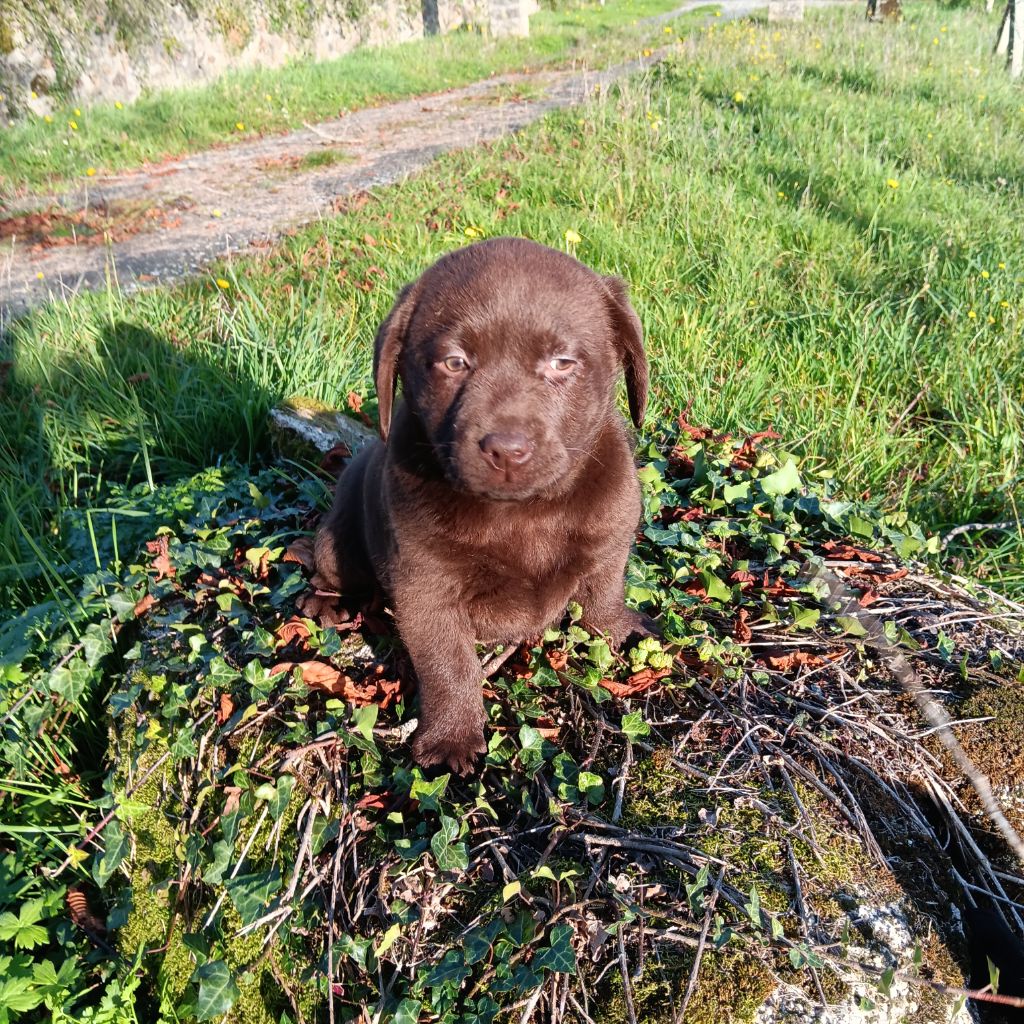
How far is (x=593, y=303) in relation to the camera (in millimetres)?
2057

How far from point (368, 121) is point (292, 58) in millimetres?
4752

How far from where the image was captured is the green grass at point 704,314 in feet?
11.3

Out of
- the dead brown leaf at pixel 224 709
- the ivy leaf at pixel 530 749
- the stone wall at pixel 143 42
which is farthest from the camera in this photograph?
the stone wall at pixel 143 42

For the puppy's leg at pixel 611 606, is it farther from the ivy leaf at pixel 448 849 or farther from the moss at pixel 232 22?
the moss at pixel 232 22

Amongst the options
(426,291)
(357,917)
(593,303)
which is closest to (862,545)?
(593,303)

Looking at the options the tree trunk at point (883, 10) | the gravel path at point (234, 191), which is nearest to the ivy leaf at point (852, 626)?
the gravel path at point (234, 191)

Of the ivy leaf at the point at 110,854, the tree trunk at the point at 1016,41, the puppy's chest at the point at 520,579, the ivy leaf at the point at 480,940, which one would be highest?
the tree trunk at the point at 1016,41

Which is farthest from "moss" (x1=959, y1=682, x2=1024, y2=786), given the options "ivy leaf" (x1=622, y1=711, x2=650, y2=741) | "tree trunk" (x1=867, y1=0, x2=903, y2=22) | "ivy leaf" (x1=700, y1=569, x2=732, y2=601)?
"tree trunk" (x1=867, y1=0, x2=903, y2=22)

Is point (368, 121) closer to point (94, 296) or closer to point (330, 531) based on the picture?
point (94, 296)

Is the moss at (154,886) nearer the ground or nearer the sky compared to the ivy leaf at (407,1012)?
nearer the ground

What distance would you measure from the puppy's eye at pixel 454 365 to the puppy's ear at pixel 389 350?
7.4 inches

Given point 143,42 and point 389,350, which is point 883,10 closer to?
point 143,42

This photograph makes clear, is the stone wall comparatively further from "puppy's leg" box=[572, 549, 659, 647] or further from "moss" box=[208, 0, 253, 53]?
"puppy's leg" box=[572, 549, 659, 647]

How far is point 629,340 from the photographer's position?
2156mm
